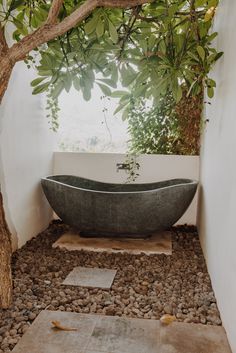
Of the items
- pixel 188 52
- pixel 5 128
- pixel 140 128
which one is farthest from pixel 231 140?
pixel 140 128

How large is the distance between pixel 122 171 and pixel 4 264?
7.20ft

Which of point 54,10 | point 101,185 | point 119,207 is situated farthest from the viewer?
point 101,185

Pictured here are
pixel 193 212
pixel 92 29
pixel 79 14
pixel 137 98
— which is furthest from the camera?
pixel 193 212

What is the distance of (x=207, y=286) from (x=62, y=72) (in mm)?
1703

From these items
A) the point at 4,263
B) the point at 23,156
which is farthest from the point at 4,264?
the point at 23,156

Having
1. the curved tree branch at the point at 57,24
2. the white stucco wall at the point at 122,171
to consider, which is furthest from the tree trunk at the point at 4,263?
the white stucco wall at the point at 122,171

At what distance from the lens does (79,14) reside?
1591 millimetres

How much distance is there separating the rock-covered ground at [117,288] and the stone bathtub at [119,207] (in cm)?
29

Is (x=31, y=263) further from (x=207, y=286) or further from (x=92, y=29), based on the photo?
(x=92, y=29)

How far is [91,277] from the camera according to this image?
242cm

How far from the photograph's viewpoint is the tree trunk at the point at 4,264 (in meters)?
1.85

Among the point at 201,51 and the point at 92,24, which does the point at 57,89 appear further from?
the point at 201,51

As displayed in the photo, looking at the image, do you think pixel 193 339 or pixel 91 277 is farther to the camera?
pixel 91 277

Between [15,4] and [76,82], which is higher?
[15,4]
